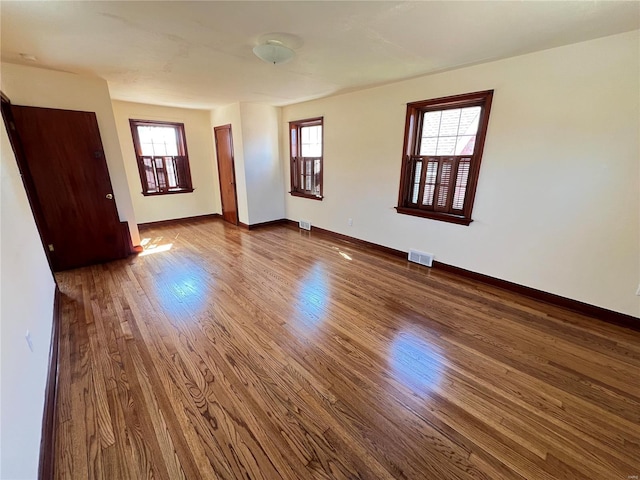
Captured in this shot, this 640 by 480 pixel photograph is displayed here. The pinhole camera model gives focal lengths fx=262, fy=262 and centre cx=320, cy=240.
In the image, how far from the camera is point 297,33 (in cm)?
205

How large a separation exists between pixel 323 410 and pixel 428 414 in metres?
0.62

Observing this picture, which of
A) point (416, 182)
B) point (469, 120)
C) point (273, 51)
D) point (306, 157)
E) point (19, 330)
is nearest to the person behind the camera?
point (19, 330)

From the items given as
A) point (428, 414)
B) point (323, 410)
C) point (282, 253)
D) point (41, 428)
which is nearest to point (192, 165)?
point (282, 253)

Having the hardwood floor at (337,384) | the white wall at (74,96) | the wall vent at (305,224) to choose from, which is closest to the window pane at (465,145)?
the hardwood floor at (337,384)

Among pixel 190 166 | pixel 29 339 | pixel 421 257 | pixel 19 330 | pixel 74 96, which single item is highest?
pixel 74 96

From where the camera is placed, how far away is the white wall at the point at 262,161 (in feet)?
15.8

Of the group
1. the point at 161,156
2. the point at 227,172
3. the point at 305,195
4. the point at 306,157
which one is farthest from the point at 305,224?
the point at 161,156

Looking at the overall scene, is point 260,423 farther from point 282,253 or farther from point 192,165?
point 192,165

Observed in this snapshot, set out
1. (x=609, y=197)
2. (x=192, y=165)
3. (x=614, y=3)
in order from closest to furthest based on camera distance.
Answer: (x=614, y=3) → (x=609, y=197) → (x=192, y=165)

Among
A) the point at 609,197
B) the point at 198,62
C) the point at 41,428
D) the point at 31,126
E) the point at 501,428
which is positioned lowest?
the point at 501,428

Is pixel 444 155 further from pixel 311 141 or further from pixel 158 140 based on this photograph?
pixel 158 140

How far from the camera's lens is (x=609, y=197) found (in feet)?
7.43

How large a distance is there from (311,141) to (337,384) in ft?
13.8

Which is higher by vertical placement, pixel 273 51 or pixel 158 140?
pixel 273 51
